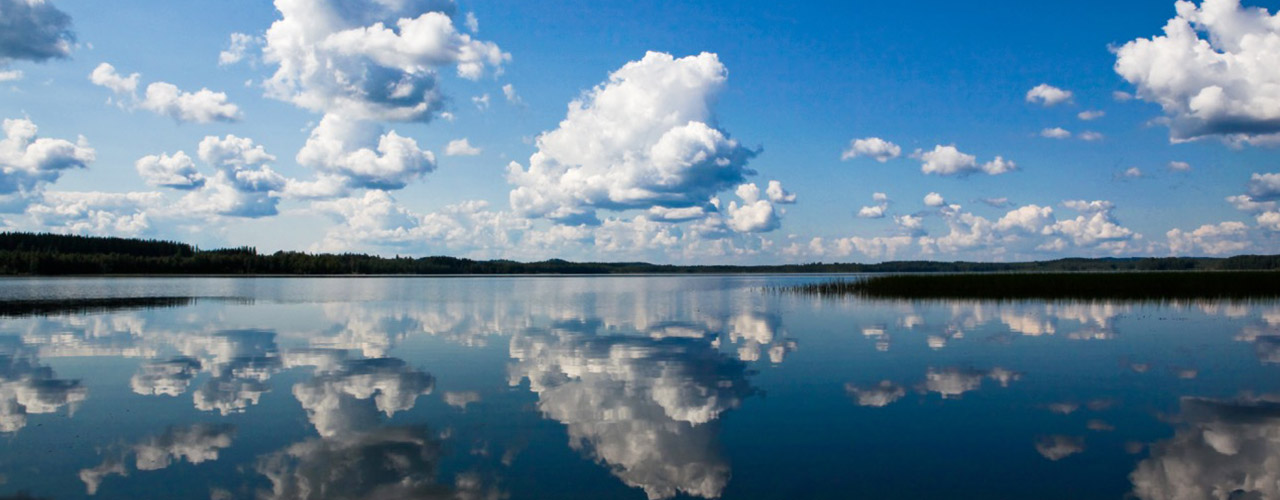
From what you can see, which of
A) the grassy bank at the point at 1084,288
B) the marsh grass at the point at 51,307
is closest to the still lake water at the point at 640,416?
the marsh grass at the point at 51,307

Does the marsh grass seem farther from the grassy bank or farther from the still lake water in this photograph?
the grassy bank

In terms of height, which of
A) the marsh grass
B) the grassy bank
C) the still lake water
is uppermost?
the grassy bank

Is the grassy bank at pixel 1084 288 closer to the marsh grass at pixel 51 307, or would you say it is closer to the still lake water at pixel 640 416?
the still lake water at pixel 640 416

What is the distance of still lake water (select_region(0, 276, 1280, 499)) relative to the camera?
992cm

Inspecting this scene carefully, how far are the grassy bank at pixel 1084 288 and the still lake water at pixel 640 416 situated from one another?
2582 cm

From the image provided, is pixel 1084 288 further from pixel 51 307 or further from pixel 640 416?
pixel 51 307

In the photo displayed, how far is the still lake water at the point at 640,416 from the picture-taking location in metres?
9.92

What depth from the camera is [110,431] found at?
1255cm

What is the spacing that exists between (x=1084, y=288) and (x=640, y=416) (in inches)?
2066

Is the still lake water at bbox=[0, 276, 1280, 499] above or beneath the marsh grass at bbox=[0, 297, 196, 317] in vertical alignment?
beneath

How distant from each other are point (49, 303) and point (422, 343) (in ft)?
120

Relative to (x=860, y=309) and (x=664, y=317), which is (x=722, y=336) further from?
(x=860, y=309)

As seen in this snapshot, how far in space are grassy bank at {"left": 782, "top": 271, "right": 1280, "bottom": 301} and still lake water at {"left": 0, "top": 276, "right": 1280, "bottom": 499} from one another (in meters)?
25.8

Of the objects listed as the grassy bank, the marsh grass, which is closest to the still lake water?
the marsh grass
